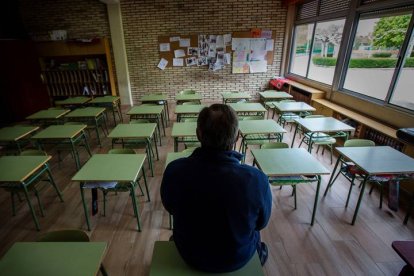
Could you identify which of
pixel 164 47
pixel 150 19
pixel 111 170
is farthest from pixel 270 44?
pixel 111 170

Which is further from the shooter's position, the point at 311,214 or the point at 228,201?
the point at 311,214

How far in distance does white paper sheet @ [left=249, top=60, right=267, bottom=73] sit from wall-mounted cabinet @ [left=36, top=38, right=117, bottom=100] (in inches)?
167

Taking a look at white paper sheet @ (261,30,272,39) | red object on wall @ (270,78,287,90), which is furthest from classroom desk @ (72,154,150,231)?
white paper sheet @ (261,30,272,39)

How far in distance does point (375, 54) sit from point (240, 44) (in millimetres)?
3719

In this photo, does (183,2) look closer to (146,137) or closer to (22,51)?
(22,51)

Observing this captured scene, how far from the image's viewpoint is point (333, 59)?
16.8 feet

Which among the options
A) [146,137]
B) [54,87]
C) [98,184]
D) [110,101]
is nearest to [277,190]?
[146,137]

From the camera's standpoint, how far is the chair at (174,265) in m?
1.28

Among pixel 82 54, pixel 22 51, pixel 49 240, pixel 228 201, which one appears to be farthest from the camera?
pixel 82 54

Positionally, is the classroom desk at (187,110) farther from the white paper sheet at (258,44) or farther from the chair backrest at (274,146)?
the white paper sheet at (258,44)

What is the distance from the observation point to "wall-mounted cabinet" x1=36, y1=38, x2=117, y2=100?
21.0ft

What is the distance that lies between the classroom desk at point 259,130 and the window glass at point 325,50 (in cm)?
265

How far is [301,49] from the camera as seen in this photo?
21.5 feet

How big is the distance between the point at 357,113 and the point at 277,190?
2.28 meters
